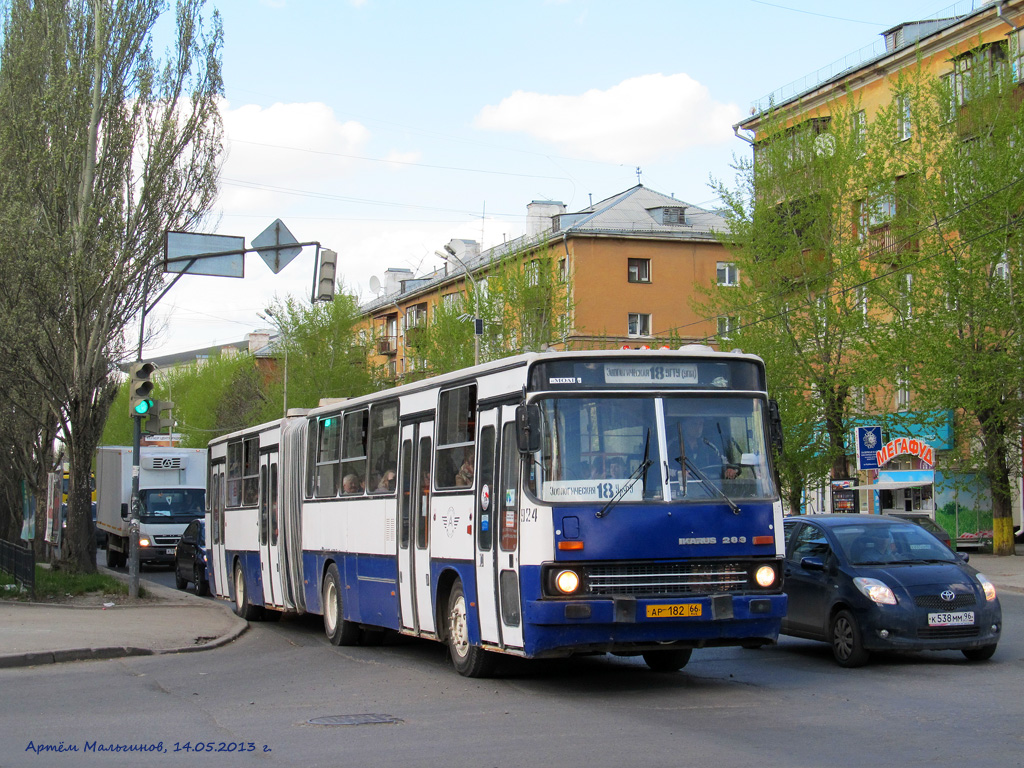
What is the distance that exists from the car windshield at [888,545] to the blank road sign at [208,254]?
11.7 metres

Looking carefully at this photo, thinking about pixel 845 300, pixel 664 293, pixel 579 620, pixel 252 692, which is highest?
pixel 664 293

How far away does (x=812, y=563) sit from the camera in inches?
522

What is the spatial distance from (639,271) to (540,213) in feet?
34.0

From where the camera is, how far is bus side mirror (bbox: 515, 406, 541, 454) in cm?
1055

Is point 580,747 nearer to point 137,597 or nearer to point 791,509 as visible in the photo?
point 137,597

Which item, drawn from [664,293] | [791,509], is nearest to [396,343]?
[664,293]

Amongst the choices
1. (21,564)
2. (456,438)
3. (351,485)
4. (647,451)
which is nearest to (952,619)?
(647,451)

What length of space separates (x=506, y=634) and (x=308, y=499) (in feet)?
22.4

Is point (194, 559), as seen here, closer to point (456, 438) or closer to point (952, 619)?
point (456, 438)

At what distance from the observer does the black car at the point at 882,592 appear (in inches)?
484

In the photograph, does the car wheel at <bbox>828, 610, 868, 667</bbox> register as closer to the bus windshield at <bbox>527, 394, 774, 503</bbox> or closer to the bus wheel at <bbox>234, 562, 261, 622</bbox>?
the bus windshield at <bbox>527, 394, 774, 503</bbox>

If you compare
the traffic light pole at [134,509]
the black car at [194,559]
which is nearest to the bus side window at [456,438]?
the traffic light pole at [134,509]

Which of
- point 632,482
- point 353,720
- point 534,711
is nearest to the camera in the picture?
point 353,720

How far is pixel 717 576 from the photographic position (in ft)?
36.0
